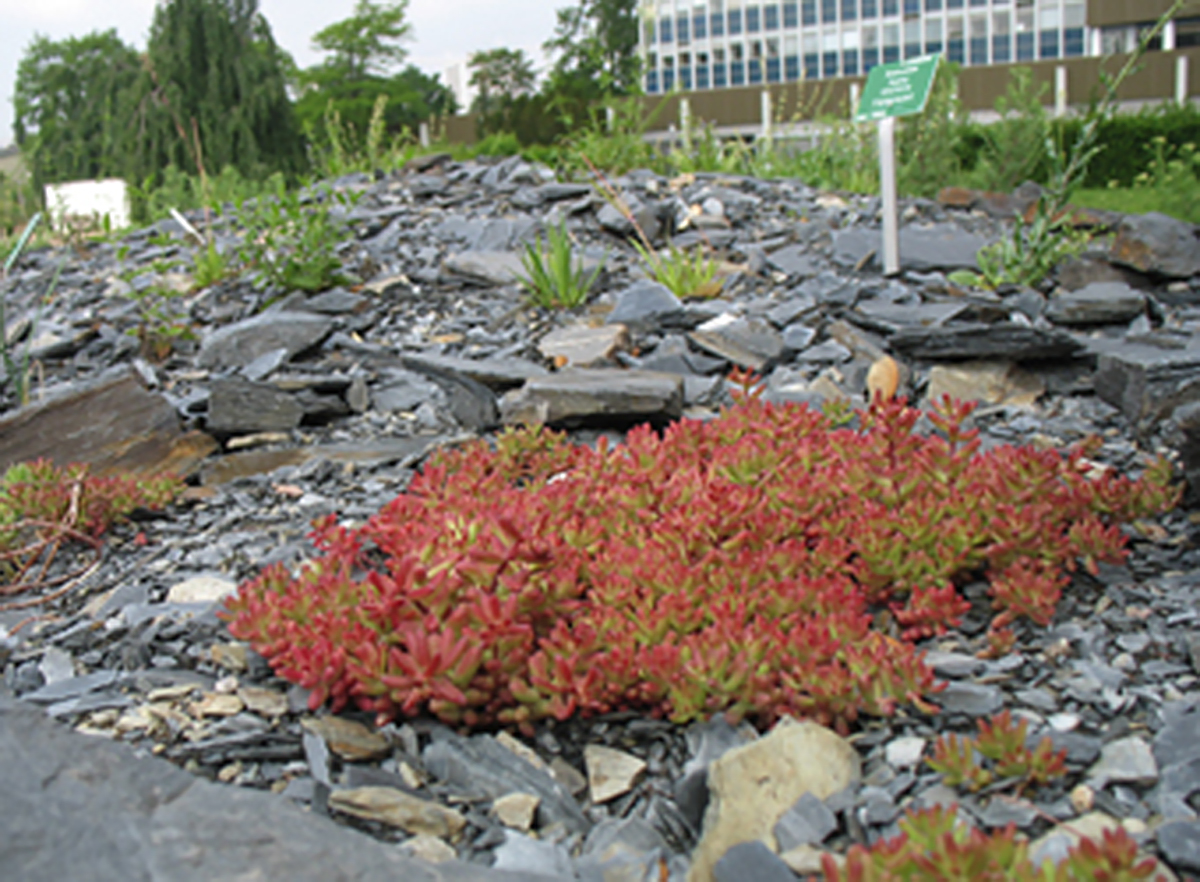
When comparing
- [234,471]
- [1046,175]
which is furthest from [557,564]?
A: [1046,175]

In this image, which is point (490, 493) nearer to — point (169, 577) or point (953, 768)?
point (169, 577)

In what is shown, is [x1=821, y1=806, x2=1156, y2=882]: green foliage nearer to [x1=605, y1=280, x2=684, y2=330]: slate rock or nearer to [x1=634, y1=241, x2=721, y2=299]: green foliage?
[x1=605, y1=280, x2=684, y2=330]: slate rock

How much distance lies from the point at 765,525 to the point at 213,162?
1933cm

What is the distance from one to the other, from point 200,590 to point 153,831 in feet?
4.74

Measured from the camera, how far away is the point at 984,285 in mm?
6004

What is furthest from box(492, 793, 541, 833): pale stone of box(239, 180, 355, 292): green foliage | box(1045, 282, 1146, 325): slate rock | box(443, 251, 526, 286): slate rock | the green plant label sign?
the green plant label sign

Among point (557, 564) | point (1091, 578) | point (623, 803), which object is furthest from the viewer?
point (1091, 578)

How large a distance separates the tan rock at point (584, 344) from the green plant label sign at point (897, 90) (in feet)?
7.08

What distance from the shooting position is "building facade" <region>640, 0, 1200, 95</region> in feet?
223

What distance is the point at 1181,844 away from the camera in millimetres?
1712

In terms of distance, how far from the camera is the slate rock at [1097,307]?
5254mm

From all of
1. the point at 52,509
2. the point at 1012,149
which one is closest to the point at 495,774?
the point at 52,509

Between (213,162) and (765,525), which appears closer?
(765,525)

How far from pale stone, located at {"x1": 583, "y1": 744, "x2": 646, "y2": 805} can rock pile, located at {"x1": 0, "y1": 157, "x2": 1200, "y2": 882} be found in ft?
0.07
